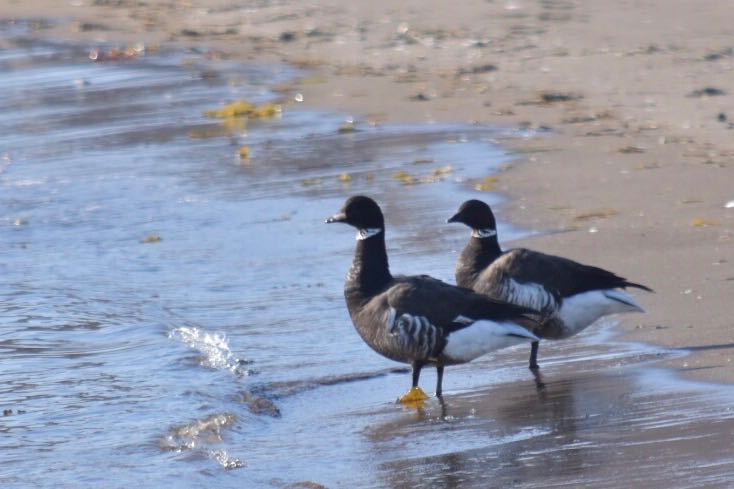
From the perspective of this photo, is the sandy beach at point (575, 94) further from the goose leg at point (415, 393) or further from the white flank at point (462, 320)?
the goose leg at point (415, 393)

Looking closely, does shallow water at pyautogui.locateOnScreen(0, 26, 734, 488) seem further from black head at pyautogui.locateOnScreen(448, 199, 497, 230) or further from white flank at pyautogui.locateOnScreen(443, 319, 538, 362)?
black head at pyautogui.locateOnScreen(448, 199, 497, 230)

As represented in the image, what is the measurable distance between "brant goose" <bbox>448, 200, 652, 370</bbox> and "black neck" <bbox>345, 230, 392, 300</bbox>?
52 cm

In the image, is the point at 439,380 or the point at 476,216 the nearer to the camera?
the point at 439,380

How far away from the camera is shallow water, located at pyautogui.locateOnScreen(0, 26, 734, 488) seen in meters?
6.00

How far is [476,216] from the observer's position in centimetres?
792

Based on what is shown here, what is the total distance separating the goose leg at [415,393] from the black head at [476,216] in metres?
1.09

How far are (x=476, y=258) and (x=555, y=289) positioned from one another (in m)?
0.57

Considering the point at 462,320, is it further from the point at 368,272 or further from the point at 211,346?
the point at 211,346

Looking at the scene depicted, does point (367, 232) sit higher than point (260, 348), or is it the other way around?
point (367, 232)

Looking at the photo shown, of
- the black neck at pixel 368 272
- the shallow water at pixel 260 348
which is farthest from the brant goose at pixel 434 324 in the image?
the shallow water at pixel 260 348

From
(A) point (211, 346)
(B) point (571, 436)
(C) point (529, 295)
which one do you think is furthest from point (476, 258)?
(B) point (571, 436)

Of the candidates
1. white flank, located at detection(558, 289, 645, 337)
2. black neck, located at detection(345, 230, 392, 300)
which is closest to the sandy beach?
white flank, located at detection(558, 289, 645, 337)

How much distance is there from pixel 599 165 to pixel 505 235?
5.82 feet

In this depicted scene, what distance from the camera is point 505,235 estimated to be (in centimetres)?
968
